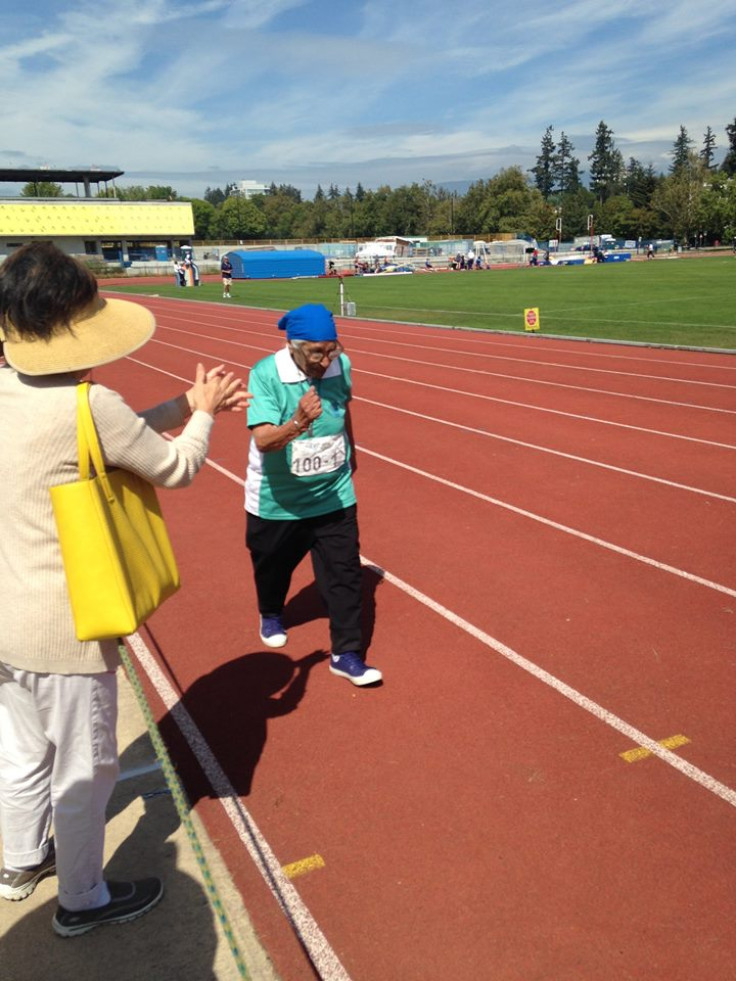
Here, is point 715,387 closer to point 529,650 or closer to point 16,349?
point 529,650

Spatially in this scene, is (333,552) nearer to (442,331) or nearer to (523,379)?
(523,379)

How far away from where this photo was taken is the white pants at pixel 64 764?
254cm

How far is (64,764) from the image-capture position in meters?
2.57

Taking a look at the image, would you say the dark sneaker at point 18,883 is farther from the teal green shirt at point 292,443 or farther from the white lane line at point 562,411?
the white lane line at point 562,411

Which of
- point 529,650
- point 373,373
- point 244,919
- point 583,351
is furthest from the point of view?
Result: point 583,351

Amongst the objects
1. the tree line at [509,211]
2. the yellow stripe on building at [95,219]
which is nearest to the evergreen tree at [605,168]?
the tree line at [509,211]

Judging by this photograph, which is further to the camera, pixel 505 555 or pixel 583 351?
pixel 583 351

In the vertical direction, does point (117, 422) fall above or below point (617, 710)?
above

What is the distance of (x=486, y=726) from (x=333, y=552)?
4.06ft

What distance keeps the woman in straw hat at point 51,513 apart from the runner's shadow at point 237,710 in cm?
97

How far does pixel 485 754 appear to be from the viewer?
3.82 m

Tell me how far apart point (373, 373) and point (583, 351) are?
4656 mm

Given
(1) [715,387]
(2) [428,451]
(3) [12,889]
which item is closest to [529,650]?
(3) [12,889]

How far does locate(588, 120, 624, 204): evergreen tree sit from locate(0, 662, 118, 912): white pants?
6015 inches
